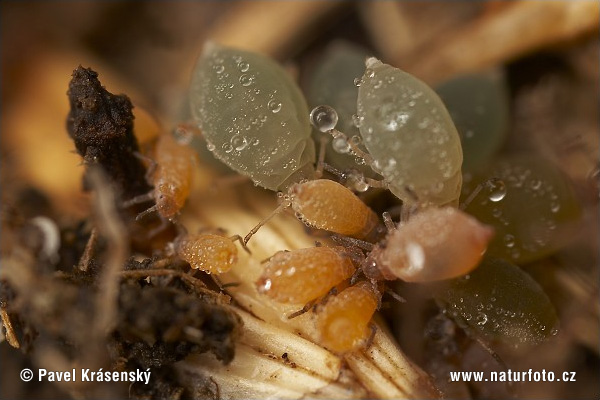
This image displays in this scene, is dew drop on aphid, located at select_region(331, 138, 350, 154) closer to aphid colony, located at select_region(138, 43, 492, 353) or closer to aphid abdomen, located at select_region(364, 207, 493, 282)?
aphid colony, located at select_region(138, 43, 492, 353)

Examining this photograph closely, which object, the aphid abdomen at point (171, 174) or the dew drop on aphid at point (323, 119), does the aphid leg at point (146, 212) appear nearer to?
the aphid abdomen at point (171, 174)

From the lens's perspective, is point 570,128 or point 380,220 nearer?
point 380,220

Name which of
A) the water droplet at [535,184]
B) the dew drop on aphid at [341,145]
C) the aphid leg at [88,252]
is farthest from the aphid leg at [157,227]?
the water droplet at [535,184]

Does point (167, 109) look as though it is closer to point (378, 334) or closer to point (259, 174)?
point (259, 174)

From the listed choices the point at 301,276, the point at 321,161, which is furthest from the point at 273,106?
the point at 301,276

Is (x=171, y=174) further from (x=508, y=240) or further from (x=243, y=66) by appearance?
(x=508, y=240)

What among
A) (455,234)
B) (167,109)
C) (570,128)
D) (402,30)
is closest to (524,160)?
(455,234)
